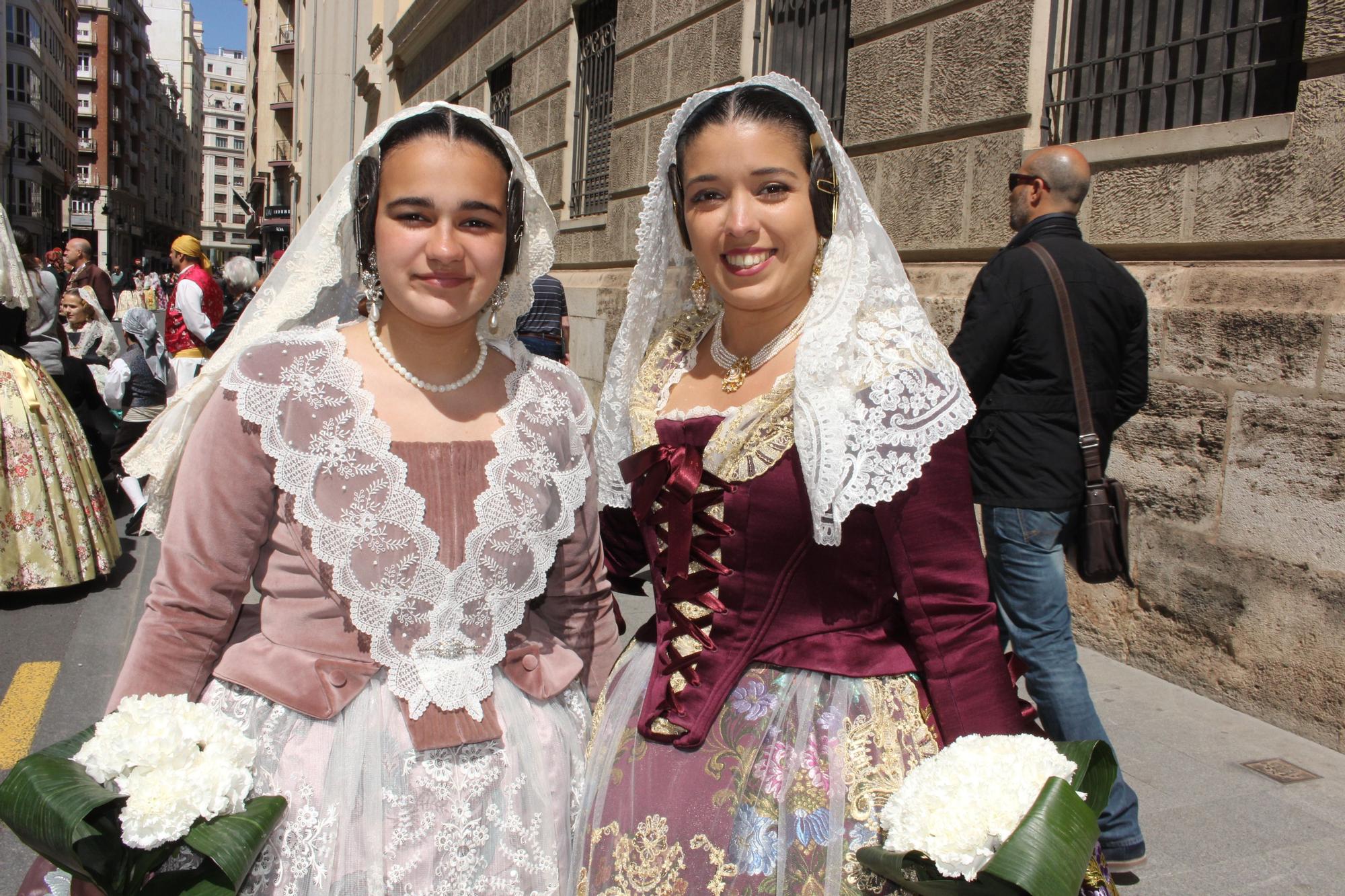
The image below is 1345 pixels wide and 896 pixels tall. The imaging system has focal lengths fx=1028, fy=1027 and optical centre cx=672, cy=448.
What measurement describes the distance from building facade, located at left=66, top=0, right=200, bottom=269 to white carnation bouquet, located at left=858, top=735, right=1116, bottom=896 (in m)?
81.3

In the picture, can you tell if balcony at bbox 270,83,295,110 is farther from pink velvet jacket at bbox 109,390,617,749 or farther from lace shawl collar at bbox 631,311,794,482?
lace shawl collar at bbox 631,311,794,482

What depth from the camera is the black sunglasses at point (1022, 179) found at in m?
3.49

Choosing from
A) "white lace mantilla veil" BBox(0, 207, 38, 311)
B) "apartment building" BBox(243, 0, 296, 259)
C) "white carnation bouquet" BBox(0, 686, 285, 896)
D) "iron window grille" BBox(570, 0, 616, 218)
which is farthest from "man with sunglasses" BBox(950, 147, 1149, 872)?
"apartment building" BBox(243, 0, 296, 259)

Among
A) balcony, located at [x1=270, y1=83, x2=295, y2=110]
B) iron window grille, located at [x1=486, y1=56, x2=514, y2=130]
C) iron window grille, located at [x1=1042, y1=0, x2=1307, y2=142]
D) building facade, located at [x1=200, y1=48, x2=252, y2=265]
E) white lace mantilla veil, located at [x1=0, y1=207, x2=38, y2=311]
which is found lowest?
white lace mantilla veil, located at [x1=0, y1=207, x2=38, y2=311]

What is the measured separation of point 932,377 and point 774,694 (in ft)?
1.77

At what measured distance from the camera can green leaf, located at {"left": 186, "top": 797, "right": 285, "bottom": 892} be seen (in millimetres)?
1292

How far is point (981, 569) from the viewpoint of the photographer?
1.48 m

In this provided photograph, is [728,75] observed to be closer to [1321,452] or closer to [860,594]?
[1321,452]

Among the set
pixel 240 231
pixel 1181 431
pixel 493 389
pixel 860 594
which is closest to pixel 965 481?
pixel 860 594

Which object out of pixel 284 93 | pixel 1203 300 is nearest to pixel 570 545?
pixel 1203 300

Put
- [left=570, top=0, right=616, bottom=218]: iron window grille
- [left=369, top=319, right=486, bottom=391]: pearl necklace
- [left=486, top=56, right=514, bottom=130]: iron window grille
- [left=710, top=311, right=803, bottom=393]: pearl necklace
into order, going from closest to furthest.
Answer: [left=710, top=311, right=803, bottom=393]: pearl necklace
[left=369, top=319, right=486, bottom=391]: pearl necklace
[left=570, top=0, right=616, bottom=218]: iron window grille
[left=486, top=56, right=514, bottom=130]: iron window grille

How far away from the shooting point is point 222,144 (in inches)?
5610

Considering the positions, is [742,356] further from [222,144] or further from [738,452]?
[222,144]

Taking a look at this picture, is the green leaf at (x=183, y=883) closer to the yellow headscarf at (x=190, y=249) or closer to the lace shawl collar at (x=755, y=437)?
the lace shawl collar at (x=755, y=437)
